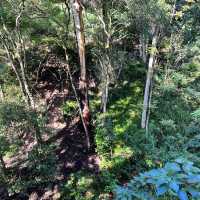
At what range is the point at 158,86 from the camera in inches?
470

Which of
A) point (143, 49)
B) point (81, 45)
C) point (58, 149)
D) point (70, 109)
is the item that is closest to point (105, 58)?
point (81, 45)

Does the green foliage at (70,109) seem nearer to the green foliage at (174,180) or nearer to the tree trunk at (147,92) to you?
the tree trunk at (147,92)

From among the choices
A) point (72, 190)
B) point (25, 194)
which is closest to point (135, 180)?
point (72, 190)

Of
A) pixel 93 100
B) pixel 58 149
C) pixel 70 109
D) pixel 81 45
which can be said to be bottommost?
pixel 58 149

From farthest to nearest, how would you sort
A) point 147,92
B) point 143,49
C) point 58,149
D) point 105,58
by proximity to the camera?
1. point 143,49
2. point 105,58
3. point 58,149
4. point 147,92

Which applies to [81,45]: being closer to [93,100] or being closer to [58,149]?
[93,100]

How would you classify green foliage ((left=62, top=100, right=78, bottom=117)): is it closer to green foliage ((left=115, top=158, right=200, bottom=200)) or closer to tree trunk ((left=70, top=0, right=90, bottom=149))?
tree trunk ((left=70, top=0, right=90, bottom=149))

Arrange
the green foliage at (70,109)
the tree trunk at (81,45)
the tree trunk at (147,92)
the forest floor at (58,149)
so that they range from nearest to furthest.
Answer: the tree trunk at (81,45)
the forest floor at (58,149)
the tree trunk at (147,92)
the green foliage at (70,109)

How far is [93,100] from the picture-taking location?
12.0 m

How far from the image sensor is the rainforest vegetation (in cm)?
864

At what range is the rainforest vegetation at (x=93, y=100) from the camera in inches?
340

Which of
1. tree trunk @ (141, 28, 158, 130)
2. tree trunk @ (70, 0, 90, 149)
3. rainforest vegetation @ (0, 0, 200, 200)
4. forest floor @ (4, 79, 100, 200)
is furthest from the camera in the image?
tree trunk @ (141, 28, 158, 130)

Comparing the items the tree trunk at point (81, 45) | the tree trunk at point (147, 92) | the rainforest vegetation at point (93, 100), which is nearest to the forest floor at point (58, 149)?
the rainforest vegetation at point (93, 100)

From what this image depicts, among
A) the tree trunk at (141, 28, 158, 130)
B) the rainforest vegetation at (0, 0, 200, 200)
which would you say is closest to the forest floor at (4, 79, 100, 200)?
the rainforest vegetation at (0, 0, 200, 200)
